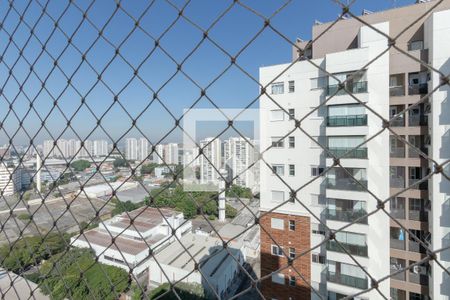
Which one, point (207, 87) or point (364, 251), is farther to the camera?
point (364, 251)

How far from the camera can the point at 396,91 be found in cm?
337

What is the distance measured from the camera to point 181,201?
9.49m

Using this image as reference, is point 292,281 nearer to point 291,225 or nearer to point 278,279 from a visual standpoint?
point 278,279

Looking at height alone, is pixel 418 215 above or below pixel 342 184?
below

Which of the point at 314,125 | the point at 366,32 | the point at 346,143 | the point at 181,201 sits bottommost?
the point at 181,201

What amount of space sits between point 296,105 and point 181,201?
23.2 ft

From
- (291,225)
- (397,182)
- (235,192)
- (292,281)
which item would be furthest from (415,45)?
(235,192)

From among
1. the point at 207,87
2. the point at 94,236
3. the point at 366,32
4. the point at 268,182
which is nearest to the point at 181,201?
the point at 94,236

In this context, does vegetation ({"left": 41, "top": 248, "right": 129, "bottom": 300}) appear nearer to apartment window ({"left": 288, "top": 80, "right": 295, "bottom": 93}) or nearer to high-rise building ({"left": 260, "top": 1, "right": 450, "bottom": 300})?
high-rise building ({"left": 260, "top": 1, "right": 450, "bottom": 300})

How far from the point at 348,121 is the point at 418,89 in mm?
1050

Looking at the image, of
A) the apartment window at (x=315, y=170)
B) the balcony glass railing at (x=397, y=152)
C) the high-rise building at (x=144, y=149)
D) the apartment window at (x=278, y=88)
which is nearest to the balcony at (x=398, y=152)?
the balcony glass railing at (x=397, y=152)

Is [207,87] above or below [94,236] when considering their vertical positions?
above

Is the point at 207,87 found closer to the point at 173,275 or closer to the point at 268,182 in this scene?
the point at 268,182

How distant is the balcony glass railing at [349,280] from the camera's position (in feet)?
10.1
